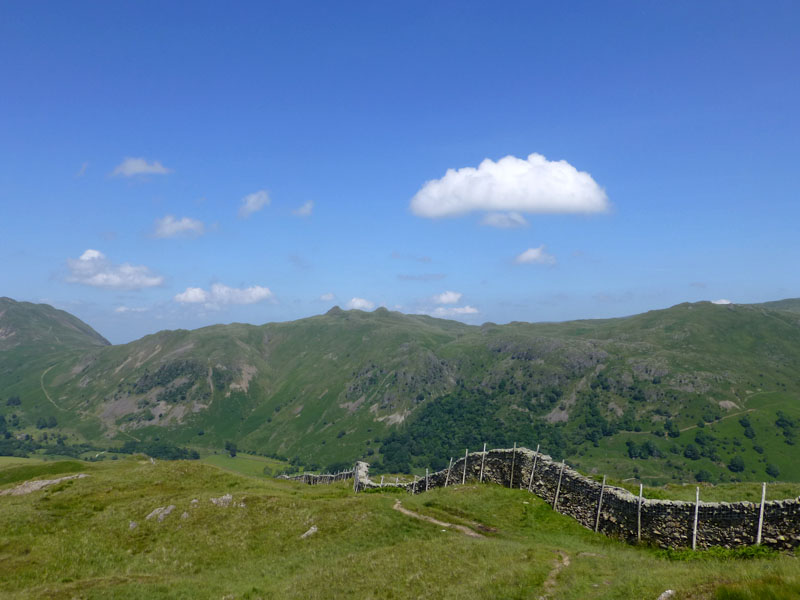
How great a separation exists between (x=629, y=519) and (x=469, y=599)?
18.0 meters

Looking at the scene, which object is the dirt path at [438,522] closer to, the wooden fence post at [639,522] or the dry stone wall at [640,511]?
the dry stone wall at [640,511]

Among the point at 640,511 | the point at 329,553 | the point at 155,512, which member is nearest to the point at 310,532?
the point at 329,553

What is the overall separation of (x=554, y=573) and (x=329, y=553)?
1626 centimetres

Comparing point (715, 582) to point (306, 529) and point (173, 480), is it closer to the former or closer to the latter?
point (306, 529)

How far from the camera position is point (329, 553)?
3269cm

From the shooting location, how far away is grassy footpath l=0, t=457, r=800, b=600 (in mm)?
21703

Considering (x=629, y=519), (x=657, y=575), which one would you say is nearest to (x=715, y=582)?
(x=657, y=575)

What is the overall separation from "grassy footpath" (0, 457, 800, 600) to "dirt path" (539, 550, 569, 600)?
6.7 inches

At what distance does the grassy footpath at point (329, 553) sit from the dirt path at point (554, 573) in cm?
17

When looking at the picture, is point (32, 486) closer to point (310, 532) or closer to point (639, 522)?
point (310, 532)

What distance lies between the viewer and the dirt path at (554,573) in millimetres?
21297

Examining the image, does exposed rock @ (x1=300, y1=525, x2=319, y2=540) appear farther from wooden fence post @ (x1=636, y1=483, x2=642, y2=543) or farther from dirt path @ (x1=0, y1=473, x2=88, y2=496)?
dirt path @ (x1=0, y1=473, x2=88, y2=496)

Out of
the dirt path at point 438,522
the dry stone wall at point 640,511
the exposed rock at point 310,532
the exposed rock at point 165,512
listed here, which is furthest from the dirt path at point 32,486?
the dry stone wall at point 640,511

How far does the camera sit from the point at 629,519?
33.1 metres
